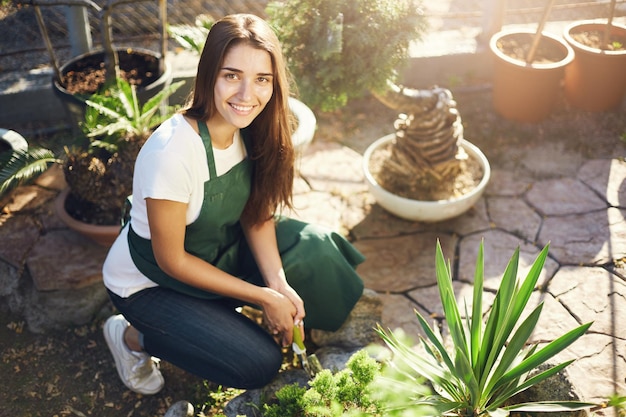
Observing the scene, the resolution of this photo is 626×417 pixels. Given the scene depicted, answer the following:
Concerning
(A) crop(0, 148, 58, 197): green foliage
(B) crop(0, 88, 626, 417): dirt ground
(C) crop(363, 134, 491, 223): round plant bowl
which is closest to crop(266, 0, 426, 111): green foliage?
(C) crop(363, 134, 491, 223): round plant bowl

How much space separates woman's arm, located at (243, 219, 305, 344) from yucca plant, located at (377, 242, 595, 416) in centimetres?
43

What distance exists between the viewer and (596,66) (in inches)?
171

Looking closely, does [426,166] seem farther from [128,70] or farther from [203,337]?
[128,70]

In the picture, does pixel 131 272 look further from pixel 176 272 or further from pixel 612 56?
pixel 612 56

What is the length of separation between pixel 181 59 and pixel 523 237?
2883mm

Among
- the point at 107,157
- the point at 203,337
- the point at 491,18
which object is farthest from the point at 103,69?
the point at 491,18

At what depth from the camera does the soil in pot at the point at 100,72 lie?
3805 millimetres

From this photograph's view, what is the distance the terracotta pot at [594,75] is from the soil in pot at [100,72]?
3022mm

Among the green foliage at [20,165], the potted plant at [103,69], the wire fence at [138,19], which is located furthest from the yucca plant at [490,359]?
the wire fence at [138,19]

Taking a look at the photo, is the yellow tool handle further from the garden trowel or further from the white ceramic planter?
the white ceramic planter

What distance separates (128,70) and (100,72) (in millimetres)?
192

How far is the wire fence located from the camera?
16.0ft

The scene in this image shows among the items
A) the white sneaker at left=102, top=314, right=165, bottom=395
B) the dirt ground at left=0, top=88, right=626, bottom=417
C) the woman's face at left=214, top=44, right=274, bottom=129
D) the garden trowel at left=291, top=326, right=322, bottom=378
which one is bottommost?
the dirt ground at left=0, top=88, right=626, bottom=417

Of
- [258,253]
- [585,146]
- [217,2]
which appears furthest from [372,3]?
[217,2]
